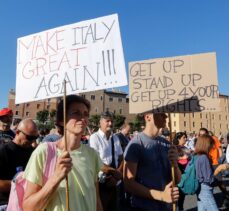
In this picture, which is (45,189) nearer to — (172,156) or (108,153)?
(172,156)

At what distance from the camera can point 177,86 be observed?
125 inches

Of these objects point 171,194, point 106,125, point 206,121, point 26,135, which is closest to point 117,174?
point 106,125

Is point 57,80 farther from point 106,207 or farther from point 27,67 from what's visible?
point 106,207

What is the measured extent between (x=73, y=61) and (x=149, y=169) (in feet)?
3.98

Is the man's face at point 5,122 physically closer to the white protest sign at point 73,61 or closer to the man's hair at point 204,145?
the white protest sign at point 73,61

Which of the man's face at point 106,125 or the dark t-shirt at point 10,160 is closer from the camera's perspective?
the dark t-shirt at point 10,160

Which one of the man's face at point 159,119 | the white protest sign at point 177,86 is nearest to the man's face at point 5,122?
the white protest sign at point 177,86

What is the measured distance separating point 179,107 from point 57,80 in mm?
1231

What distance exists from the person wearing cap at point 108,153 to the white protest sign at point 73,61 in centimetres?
247

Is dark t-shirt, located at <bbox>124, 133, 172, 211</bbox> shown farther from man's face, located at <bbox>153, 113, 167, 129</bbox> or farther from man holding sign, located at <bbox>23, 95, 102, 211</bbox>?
man holding sign, located at <bbox>23, 95, 102, 211</bbox>

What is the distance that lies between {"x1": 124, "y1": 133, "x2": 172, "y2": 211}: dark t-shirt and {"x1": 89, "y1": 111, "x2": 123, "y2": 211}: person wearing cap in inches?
76.6

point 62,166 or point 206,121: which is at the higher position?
point 206,121

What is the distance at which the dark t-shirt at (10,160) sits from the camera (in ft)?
10.8

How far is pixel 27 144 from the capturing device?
11.8 feet
